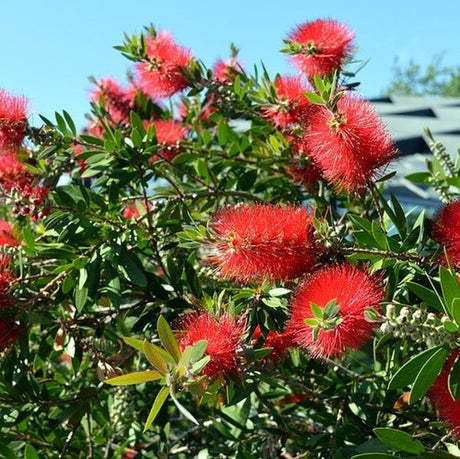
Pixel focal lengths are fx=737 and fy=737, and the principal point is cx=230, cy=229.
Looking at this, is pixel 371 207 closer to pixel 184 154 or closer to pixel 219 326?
pixel 184 154

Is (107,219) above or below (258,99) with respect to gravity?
below

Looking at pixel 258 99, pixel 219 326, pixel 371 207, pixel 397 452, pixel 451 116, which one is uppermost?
pixel 451 116

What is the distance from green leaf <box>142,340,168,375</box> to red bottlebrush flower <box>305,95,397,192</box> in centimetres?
47

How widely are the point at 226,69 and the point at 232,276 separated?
0.96 metres

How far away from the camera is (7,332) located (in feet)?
4.66

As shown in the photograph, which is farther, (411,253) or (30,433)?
(30,433)

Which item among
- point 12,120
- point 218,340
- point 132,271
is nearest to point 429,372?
point 218,340

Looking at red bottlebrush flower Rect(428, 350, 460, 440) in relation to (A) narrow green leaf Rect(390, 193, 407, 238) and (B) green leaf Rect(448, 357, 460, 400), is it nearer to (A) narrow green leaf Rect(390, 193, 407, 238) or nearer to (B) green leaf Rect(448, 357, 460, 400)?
(B) green leaf Rect(448, 357, 460, 400)

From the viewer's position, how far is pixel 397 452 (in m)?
1.27

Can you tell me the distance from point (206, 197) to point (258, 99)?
0.92ft

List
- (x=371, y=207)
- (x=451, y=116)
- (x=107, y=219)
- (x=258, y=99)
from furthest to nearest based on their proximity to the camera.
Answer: (x=451, y=116), (x=371, y=207), (x=258, y=99), (x=107, y=219)

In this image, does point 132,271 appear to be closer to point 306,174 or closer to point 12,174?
point 12,174

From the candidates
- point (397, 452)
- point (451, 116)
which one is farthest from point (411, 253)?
point (451, 116)

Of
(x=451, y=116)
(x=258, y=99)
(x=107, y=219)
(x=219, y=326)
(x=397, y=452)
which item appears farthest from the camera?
(x=451, y=116)
